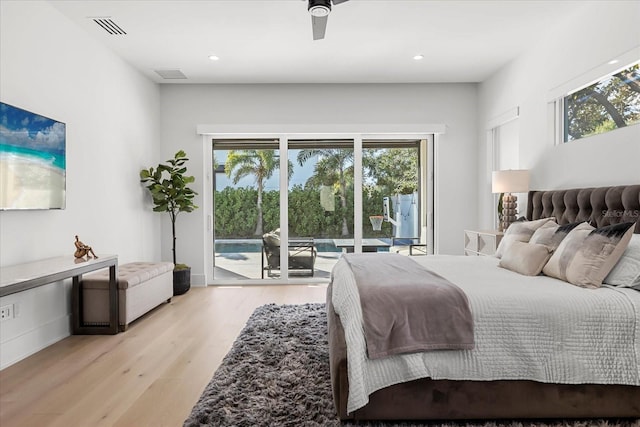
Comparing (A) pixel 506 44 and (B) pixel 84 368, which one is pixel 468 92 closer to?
(A) pixel 506 44

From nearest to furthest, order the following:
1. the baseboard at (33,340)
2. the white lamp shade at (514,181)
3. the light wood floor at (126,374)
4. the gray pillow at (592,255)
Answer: the light wood floor at (126,374)
the gray pillow at (592,255)
the baseboard at (33,340)
the white lamp shade at (514,181)

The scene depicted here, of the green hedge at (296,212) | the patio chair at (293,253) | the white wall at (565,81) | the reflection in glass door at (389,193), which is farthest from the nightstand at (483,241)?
the patio chair at (293,253)

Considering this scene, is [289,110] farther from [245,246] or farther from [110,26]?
[110,26]

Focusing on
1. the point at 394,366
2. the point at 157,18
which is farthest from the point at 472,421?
the point at 157,18

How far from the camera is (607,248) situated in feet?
7.66

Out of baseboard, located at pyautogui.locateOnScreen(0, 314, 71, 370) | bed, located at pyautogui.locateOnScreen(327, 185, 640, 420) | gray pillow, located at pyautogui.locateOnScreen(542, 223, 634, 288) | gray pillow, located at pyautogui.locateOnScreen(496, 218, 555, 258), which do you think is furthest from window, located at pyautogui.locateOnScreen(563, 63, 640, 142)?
baseboard, located at pyautogui.locateOnScreen(0, 314, 71, 370)

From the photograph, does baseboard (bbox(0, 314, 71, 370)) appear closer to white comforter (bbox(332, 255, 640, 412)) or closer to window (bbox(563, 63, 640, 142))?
white comforter (bbox(332, 255, 640, 412))

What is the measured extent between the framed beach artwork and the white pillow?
383 centimetres

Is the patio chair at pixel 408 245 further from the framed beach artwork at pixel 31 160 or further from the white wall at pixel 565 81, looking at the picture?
the framed beach artwork at pixel 31 160

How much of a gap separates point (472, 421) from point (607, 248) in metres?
1.25

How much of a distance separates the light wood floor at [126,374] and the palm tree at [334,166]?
2288mm

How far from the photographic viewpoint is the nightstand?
414 cm

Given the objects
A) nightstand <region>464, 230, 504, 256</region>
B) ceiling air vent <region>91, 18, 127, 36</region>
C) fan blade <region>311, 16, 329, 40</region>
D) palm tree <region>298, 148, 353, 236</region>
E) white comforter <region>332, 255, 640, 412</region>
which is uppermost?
ceiling air vent <region>91, 18, 127, 36</region>

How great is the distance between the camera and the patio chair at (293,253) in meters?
5.78
